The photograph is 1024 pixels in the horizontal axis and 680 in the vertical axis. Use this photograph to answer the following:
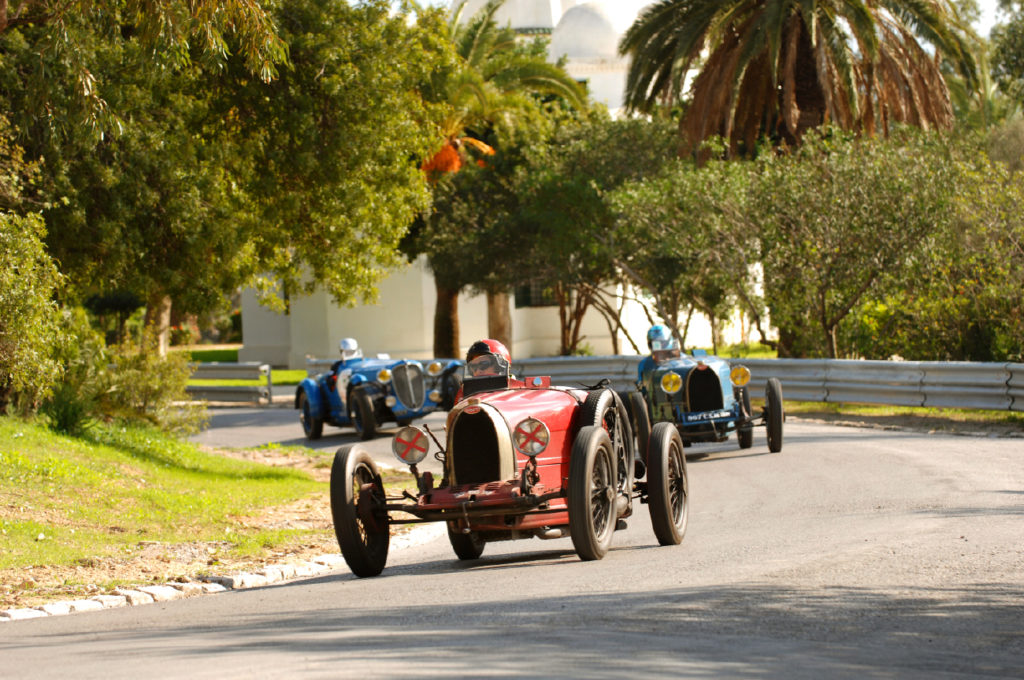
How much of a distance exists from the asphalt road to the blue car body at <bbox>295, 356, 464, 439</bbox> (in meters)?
9.11

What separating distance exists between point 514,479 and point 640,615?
226cm

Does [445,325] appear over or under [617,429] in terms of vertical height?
over

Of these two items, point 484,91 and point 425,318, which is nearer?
point 484,91

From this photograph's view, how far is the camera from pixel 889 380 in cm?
1861

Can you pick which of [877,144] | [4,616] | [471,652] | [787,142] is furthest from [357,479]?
[787,142]

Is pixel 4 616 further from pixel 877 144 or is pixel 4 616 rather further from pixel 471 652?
pixel 877 144

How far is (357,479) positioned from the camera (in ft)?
27.4

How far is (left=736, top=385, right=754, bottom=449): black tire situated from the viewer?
15.3 m

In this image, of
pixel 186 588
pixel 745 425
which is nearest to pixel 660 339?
pixel 745 425

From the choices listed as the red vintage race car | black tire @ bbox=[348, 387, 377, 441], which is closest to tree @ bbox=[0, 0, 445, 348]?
black tire @ bbox=[348, 387, 377, 441]

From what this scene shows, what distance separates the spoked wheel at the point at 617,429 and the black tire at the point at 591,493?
104 mm

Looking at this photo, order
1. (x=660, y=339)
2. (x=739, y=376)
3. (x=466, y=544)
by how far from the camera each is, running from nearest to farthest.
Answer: (x=466, y=544), (x=739, y=376), (x=660, y=339)

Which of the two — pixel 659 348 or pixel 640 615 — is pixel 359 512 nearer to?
pixel 640 615

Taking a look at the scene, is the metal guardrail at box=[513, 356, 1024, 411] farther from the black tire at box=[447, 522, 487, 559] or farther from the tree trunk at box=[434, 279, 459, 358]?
the tree trunk at box=[434, 279, 459, 358]
